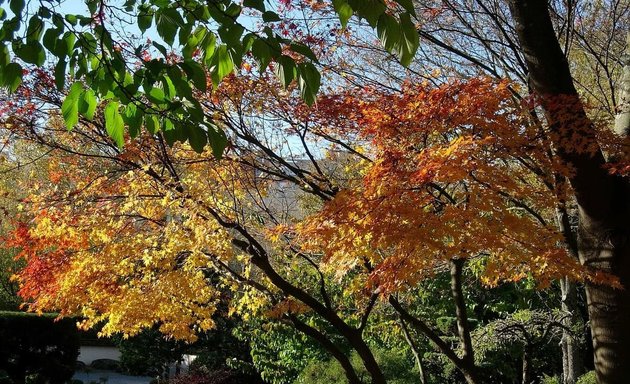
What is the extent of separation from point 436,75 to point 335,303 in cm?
423

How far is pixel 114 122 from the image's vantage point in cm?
169

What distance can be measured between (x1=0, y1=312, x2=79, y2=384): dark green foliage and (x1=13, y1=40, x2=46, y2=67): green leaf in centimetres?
1148

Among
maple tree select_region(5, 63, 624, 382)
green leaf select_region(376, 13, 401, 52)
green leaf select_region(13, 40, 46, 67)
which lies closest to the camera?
green leaf select_region(376, 13, 401, 52)

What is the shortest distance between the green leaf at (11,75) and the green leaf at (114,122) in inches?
13.5

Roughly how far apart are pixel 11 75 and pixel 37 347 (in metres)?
11.9

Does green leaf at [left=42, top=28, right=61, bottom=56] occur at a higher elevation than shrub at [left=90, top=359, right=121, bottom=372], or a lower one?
higher

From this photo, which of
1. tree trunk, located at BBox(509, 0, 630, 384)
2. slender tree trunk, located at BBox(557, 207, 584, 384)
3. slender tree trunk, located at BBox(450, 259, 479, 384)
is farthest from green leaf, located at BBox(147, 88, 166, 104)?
slender tree trunk, located at BBox(557, 207, 584, 384)

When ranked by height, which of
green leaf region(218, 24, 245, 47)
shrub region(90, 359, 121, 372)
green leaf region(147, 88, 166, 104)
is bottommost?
shrub region(90, 359, 121, 372)

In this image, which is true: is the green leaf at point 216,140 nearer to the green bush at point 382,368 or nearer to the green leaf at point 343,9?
the green leaf at point 343,9

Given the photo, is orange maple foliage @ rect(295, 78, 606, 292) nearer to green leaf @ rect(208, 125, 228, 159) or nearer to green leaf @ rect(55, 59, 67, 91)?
green leaf @ rect(208, 125, 228, 159)

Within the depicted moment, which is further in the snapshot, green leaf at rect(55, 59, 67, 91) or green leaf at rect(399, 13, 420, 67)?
green leaf at rect(55, 59, 67, 91)

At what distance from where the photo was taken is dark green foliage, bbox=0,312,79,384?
461 inches

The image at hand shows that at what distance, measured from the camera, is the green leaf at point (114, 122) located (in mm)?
1681

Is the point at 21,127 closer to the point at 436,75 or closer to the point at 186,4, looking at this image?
the point at 436,75
